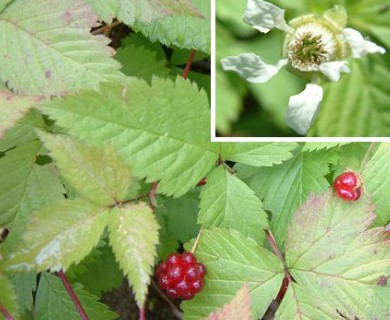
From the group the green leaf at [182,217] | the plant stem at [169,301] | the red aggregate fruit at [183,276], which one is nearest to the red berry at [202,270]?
the red aggregate fruit at [183,276]

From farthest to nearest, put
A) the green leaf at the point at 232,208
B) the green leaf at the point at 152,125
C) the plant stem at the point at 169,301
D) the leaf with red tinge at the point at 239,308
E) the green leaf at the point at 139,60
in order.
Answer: the plant stem at the point at 169,301 < the green leaf at the point at 139,60 < the green leaf at the point at 232,208 < the green leaf at the point at 152,125 < the leaf with red tinge at the point at 239,308

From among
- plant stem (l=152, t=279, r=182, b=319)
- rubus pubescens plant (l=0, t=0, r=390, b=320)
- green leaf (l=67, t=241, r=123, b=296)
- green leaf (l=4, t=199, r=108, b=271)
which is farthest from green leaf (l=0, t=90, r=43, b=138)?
plant stem (l=152, t=279, r=182, b=319)

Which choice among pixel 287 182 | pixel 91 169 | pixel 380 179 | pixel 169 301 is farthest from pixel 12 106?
pixel 169 301

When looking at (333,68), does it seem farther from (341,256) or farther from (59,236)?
(59,236)

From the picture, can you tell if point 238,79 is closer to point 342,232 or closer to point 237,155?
point 237,155

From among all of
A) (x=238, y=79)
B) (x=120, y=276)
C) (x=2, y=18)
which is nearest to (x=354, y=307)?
(x=238, y=79)

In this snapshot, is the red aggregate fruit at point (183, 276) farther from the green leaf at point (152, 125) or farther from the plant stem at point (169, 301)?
the plant stem at point (169, 301)

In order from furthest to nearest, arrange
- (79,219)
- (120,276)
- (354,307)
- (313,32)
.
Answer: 1. (120,276)
2. (313,32)
3. (354,307)
4. (79,219)

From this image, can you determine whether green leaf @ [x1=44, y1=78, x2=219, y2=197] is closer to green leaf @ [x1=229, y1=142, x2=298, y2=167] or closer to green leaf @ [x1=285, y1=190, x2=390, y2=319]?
green leaf @ [x1=229, y1=142, x2=298, y2=167]
